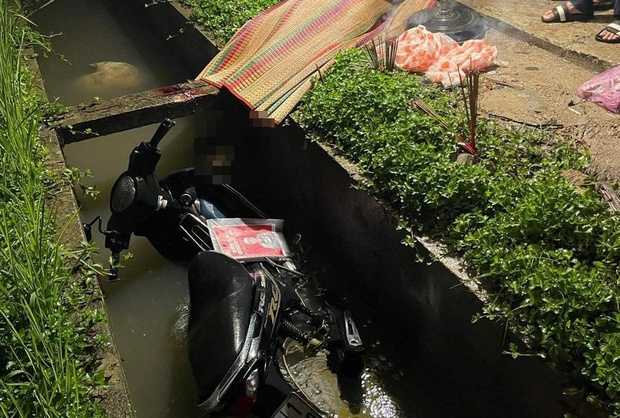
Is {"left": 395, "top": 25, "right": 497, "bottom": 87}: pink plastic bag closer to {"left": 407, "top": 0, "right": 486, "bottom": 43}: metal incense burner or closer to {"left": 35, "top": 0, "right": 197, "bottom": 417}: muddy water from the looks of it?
{"left": 407, "top": 0, "right": 486, "bottom": 43}: metal incense burner

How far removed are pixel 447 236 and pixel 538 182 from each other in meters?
0.60

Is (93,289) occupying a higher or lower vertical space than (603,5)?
lower

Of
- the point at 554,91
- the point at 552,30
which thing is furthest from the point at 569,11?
the point at 554,91

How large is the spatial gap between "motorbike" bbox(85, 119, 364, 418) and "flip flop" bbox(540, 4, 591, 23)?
12.2ft

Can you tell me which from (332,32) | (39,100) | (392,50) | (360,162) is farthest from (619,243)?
(39,100)

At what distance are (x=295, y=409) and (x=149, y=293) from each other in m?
1.85

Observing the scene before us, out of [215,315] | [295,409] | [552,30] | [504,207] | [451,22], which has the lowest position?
[295,409]

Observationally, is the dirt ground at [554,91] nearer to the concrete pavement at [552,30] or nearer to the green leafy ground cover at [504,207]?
the concrete pavement at [552,30]

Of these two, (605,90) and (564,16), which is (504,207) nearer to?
(605,90)

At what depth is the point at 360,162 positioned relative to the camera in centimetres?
388

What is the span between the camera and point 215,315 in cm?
324

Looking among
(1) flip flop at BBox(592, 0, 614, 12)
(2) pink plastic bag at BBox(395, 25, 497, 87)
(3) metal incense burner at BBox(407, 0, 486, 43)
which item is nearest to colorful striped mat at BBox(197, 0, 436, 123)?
(3) metal incense burner at BBox(407, 0, 486, 43)

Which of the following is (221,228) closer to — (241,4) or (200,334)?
(200,334)

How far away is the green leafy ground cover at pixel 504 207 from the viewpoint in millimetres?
2545
